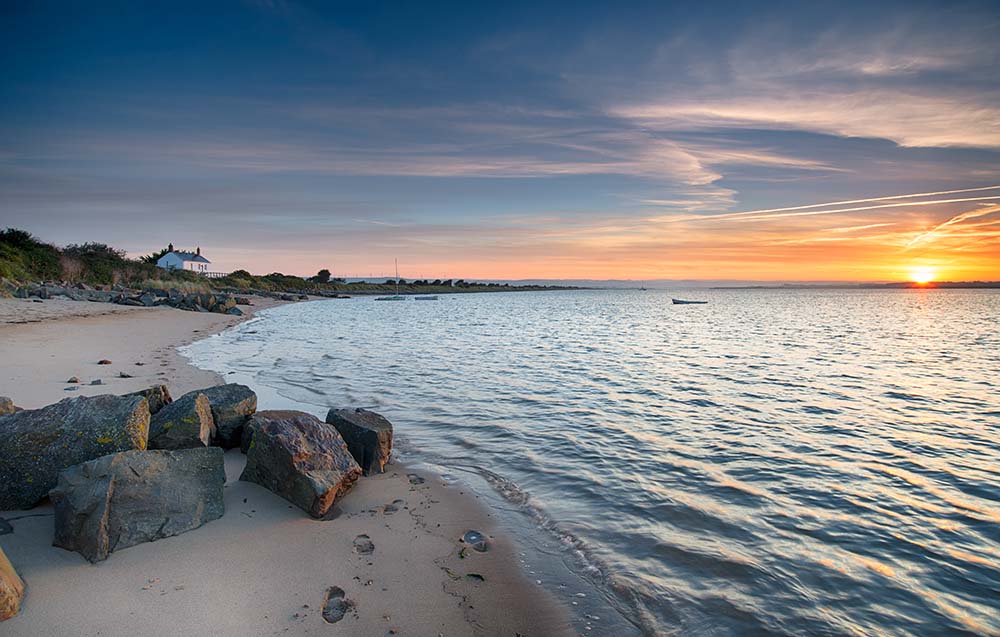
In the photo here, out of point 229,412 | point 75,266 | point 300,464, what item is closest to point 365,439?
point 300,464

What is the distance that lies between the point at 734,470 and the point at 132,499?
8.14 m

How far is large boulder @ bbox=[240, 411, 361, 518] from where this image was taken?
592 centimetres

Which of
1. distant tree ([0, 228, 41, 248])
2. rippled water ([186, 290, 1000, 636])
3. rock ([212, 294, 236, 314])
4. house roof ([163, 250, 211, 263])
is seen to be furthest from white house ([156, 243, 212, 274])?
rippled water ([186, 290, 1000, 636])

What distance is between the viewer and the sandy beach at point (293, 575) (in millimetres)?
3992

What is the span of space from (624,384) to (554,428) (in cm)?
576

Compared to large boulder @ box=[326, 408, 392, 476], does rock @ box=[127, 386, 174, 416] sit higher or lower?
higher

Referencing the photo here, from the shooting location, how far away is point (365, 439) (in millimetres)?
7656

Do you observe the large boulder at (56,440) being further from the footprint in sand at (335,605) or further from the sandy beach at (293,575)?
Result: the footprint in sand at (335,605)

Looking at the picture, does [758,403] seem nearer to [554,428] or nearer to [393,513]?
[554,428]

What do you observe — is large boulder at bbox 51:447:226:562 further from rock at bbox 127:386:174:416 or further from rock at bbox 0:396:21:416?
rock at bbox 127:386:174:416

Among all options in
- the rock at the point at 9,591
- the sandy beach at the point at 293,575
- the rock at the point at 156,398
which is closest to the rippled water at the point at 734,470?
the sandy beach at the point at 293,575

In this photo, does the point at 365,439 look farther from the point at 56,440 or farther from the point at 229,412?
the point at 56,440

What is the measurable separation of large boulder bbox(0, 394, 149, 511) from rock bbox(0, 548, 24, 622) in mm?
1789

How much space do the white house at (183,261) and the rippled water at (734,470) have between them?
4066 inches
